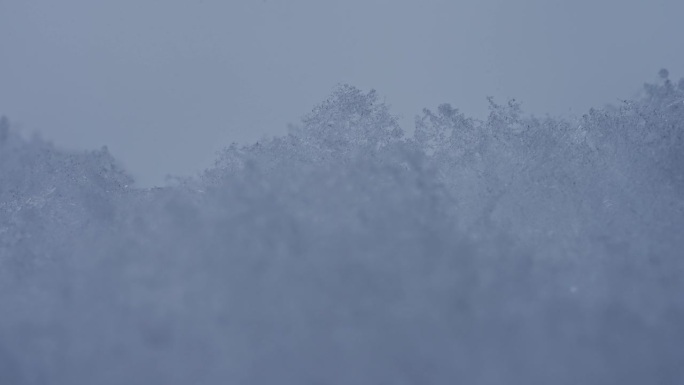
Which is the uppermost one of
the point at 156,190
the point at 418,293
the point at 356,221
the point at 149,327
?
the point at 156,190

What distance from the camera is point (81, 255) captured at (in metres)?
13.6

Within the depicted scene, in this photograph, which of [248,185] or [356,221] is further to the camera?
[248,185]

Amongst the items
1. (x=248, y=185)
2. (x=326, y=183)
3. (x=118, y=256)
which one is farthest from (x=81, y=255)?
(x=326, y=183)

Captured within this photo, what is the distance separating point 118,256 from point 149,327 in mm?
1643

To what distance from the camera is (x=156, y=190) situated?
16969 mm

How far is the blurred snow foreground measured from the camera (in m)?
12.0

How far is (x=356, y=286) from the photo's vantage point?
12.6m

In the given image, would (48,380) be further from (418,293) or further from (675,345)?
(675,345)

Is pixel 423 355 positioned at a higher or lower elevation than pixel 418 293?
lower

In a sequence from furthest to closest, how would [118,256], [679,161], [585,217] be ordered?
[679,161] < [585,217] < [118,256]

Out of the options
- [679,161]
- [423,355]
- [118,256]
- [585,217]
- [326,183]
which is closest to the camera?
[423,355]

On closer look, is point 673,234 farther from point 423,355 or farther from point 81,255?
point 81,255

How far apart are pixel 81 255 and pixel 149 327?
7.77ft

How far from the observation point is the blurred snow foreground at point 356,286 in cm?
1203
